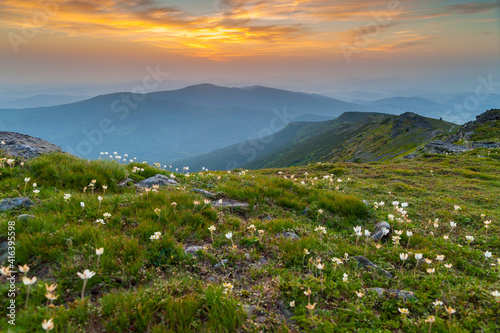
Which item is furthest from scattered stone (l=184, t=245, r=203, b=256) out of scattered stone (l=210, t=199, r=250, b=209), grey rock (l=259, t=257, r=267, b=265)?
scattered stone (l=210, t=199, r=250, b=209)

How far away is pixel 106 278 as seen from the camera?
157 inches

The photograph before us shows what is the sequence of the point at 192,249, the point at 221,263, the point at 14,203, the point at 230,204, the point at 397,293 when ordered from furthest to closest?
the point at 230,204 → the point at 14,203 → the point at 192,249 → the point at 221,263 → the point at 397,293

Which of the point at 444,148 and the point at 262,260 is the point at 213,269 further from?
the point at 444,148

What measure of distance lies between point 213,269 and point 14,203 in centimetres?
506

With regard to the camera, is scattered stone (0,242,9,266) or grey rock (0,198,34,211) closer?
scattered stone (0,242,9,266)

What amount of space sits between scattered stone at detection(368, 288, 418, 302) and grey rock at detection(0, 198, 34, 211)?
25.4ft

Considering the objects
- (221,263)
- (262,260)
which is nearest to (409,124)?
(262,260)

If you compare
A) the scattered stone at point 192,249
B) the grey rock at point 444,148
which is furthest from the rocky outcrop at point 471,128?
the scattered stone at point 192,249

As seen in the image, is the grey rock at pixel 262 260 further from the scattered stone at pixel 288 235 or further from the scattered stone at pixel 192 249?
the scattered stone at pixel 192 249

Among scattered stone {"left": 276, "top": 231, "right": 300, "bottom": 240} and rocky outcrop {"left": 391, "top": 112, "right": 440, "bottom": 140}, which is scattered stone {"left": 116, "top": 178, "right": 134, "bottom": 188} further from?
rocky outcrop {"left": 391, "top": 112, "right": 440, "bottom": 140}

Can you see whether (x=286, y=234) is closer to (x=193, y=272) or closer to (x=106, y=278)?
(x=193, y=272)

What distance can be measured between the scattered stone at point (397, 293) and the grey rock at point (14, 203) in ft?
25.4

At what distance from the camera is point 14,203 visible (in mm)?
5879

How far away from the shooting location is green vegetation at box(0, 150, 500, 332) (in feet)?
11.3
